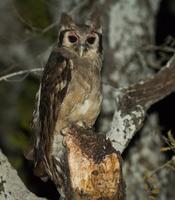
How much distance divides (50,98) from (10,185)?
0.88 m

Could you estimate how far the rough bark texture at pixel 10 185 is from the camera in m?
6.07

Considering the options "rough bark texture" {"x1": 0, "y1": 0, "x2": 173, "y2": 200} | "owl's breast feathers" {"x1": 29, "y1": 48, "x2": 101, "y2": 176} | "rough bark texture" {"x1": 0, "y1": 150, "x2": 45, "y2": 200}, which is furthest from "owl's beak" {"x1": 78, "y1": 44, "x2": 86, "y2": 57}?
"rough bark texture" {"x1": 0, "y1": 0, "x2": 173, "y2": 200}

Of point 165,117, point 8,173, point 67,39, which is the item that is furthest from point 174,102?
point 8,173

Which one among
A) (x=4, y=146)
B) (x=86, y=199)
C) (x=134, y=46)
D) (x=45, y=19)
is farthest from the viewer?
(x=4, y=146)

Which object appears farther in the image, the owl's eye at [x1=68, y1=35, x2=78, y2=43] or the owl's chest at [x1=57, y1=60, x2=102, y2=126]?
the owl's eye at [x1=68, y1=35, x2=78, y2=43]

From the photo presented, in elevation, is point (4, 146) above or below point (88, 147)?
below

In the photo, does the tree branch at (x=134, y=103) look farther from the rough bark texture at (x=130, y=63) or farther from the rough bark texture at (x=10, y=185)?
the rough bark texture at (x=130, y=63)

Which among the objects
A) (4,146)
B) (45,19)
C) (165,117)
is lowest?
(4,146)

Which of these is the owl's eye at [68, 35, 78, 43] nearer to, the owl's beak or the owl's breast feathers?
the owl's beak

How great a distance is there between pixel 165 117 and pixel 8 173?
14.6 ft

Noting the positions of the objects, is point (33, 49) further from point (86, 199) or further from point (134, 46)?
point (86, 199)

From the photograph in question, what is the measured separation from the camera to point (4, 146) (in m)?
10.2

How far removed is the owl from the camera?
21.3 ft

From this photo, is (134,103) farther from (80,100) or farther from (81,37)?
(81,37)
